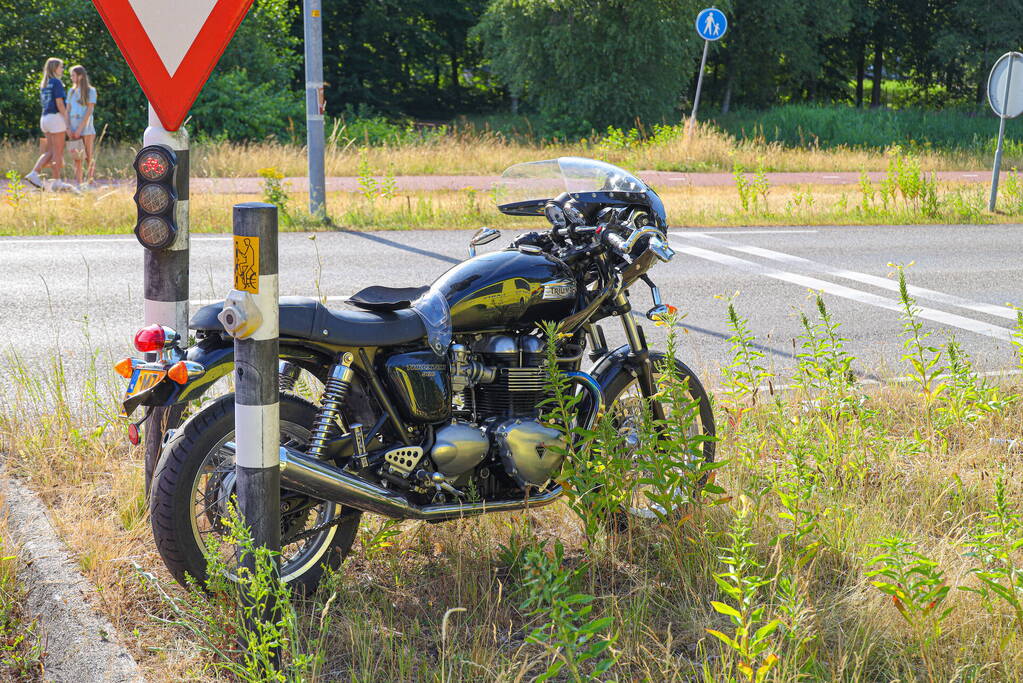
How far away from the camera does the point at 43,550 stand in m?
3.64

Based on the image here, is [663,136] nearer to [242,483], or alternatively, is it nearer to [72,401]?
[72,401]

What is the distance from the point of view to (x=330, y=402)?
3369 millimetres

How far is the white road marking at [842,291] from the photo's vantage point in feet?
27.6

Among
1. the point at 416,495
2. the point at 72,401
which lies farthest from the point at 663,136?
the point at 416,495

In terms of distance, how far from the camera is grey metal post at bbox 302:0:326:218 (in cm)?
1235

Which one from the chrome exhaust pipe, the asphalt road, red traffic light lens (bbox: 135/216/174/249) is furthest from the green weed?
the chrome exhaust pipe

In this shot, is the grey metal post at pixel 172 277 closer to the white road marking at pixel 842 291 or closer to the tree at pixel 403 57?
the white road marking at pixel 842 291

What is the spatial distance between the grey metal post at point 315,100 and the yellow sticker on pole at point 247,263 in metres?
10.1

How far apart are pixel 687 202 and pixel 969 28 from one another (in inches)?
1151

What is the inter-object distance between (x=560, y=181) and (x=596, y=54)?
28.2 meters

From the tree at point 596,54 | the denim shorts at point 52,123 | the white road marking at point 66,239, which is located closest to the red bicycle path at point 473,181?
the denim shorts at point 52,123

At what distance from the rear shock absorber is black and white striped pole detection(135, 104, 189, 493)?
615mm

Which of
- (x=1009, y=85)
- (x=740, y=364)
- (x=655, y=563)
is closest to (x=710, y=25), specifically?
(x=1009, y=85)

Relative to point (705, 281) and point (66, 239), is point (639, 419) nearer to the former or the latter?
point (705, 281)
